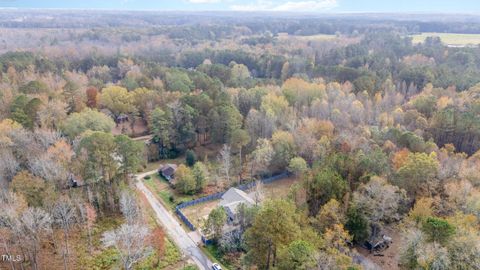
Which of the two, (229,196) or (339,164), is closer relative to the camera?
(339,164)

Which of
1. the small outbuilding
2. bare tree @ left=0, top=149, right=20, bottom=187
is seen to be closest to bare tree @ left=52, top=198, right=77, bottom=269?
bare tree @ left=0, top=149, right=20, bottom=187

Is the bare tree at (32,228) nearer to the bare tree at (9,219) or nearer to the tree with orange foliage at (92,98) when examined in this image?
the bare tree at (9,219)

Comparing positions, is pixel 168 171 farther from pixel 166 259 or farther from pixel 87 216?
pixel 166 259

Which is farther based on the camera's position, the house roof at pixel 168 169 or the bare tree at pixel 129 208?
the house roof at pixel 168 169

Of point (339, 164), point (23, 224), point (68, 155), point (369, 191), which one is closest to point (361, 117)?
point (339, 164)

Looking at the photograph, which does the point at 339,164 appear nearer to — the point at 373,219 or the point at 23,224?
the point at 373,219

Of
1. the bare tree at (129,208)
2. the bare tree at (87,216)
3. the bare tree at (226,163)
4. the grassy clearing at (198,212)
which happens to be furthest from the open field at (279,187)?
the bare tree at (87,216)
